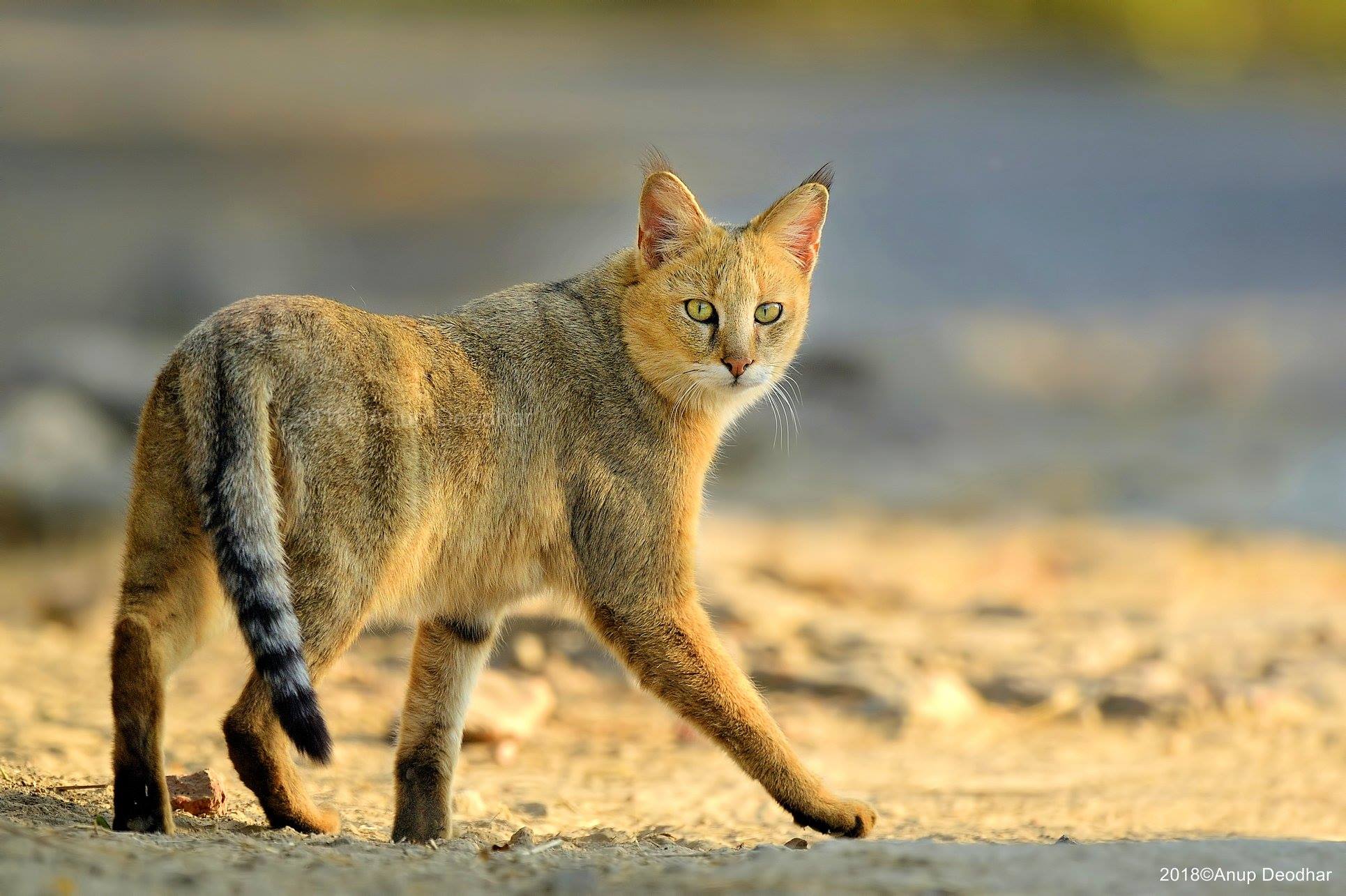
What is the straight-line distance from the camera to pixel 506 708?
7.55 m

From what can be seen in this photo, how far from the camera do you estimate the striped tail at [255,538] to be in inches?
152

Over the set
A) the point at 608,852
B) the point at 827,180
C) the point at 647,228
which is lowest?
the point at 608,852

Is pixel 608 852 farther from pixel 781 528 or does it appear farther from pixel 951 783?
pixel 781 528

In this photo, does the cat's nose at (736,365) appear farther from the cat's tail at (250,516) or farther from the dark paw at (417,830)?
the dark paw at (417,830)

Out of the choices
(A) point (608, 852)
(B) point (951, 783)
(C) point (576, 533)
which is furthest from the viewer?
(B) point (951, 783)

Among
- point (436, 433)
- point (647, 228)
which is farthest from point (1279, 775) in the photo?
point (436, 433)

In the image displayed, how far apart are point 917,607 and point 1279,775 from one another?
10.7 ft

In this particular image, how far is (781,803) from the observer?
4770mm

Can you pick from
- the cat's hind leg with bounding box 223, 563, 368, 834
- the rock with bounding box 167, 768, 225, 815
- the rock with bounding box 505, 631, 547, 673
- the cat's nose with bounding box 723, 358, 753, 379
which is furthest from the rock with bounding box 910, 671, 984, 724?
the cat's hind leg with bounding box 223, 563, 368, 834

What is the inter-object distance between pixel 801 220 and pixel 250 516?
2816 millimetres

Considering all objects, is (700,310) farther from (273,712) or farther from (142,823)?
(142,823)

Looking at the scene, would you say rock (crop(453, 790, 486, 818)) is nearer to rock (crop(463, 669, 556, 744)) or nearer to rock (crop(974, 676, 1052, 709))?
rock (crop(463, 669, 556, 744))

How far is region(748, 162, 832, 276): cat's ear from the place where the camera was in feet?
19.0

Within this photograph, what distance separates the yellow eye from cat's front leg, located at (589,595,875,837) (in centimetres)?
122
